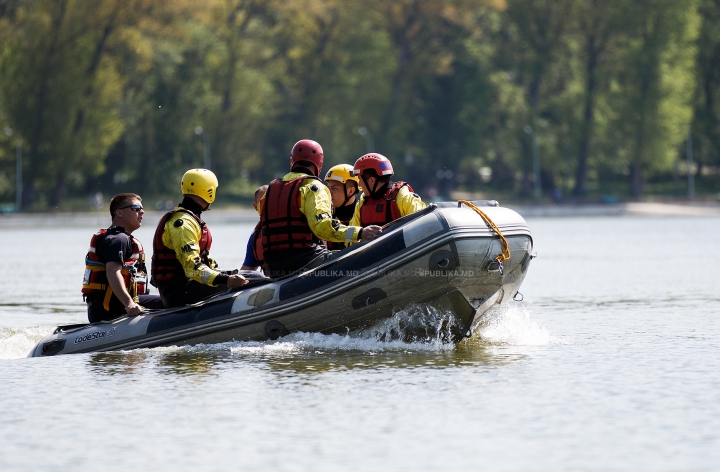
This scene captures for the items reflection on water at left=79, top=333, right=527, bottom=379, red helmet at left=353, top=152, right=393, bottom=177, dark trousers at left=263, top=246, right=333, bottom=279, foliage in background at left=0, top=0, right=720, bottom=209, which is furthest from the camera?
foliage in background at left=0, top=0, right=720, bottom=209

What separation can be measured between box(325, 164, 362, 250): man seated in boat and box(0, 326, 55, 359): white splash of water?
291 cm

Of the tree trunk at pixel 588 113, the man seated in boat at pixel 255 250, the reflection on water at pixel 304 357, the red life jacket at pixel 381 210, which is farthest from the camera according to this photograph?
the tree trunk at pixel 588 113

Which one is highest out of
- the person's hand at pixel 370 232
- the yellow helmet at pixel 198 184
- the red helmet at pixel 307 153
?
the red helmet at pixel 307 153

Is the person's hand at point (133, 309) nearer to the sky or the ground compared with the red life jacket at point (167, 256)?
nearer to the ground

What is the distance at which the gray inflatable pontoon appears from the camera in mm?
9172

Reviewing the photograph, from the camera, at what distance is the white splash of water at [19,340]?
34.6 ft

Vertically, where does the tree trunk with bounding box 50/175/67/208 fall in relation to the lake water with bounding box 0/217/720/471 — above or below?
above

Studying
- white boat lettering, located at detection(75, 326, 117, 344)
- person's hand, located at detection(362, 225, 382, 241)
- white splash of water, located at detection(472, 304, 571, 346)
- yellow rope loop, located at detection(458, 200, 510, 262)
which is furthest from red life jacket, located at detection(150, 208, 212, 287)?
white splash of water, located at detection(472, 304, 571, 346)

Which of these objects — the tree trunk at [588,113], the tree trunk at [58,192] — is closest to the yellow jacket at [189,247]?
the tree trunk at [58,192]

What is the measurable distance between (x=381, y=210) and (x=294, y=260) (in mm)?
893

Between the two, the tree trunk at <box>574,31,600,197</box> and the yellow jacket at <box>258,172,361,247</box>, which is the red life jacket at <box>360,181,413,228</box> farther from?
the tree trunk at <box>574,31,600,197</box>

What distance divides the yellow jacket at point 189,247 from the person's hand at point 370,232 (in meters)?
1.19

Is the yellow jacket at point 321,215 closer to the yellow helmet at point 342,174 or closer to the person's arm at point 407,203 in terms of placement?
the person's arm at point 407,203

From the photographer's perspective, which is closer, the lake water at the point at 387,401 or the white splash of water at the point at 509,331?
the lake water at the point at 387,401
